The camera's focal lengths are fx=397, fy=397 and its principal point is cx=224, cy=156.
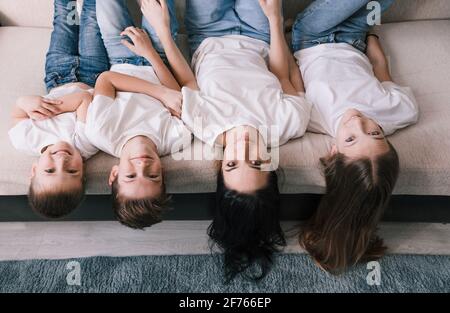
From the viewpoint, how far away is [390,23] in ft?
4.40

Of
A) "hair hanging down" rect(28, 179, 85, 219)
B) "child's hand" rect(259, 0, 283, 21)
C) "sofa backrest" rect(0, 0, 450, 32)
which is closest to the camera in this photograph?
"hair hanging down" rect(28, 179, 85, 219)

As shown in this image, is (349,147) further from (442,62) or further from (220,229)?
(442,62)

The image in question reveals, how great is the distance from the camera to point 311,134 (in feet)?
3.45

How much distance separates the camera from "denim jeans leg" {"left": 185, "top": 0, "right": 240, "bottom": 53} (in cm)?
120

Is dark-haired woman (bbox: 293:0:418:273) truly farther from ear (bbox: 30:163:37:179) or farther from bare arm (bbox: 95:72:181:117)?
ear (bbox: 30:163:37:179)

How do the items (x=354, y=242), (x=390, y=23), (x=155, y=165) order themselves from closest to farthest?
(x=155, y=165), (x=354, y=242), (x=390, y=23)

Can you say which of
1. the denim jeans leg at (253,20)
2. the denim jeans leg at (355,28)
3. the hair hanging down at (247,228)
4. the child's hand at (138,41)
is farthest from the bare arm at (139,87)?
the denim jeans leg at (355,28)

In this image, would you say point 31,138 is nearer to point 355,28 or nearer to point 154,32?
point 154,32

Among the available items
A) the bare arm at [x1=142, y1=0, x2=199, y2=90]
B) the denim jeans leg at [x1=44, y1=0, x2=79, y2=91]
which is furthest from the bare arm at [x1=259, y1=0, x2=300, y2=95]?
the denim jeans leg at [x1=44, y1=0, x2=79, y2=91]

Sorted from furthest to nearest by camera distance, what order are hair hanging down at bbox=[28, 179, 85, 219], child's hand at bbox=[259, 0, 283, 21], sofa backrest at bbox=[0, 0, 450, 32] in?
1. sofa backrest at bbox=[0, 0, 450, 32]
2. child's hand at bbox=[259, 0, 283, 21]
3. hair hanging down at bbox=[28, 179, 85, 219]

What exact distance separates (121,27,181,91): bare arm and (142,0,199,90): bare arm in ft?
0.08

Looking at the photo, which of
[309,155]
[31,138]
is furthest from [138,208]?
[309,155]

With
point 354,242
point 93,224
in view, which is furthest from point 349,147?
point 93,224

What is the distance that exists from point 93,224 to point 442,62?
1175mm
